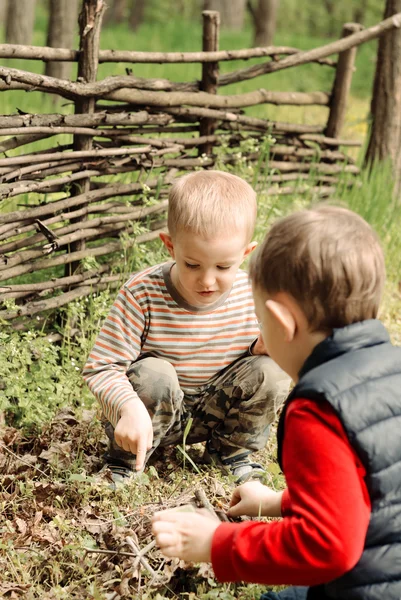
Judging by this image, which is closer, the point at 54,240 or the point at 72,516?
the point at 72,516

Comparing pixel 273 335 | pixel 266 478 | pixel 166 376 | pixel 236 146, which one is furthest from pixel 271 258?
pixel 236 146

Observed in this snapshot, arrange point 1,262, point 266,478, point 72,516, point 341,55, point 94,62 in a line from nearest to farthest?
point 72,516 → point 266,478 → point 1,262 → point 94,62 → point 341,55

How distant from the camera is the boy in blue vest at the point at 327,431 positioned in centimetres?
143

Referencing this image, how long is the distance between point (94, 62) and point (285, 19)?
32787 mm

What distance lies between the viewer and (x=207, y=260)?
2.32 metres

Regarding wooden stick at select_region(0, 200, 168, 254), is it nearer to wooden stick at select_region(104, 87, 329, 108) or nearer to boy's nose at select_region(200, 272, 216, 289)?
wooden stick at select_region(104, 87, 329, 108)

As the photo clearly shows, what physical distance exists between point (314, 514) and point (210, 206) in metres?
1.15

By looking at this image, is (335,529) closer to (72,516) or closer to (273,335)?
(273,335)

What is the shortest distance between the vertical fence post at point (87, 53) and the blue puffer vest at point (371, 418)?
84.5 inches

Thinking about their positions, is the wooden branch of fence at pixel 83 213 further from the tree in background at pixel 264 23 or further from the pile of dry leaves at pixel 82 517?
the tree in background at pixel 264 23

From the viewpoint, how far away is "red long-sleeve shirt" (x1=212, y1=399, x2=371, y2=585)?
1.42 meters

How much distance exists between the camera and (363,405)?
146 cm

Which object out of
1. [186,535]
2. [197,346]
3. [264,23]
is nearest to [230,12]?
[264,23]

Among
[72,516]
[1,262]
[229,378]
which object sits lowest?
[72,516]
